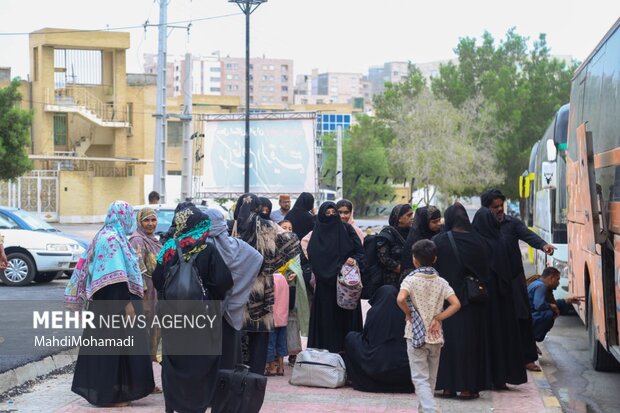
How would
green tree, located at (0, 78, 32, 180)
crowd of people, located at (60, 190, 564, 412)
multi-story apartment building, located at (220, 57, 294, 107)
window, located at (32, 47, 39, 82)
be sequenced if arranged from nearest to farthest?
crowd of people, located at (60, 190, 564, 412), green tree, located at (0, 78, 32, 180), window, located at (32, 47, 39, 82), multi-story apartment building, located at (220, 57, 294, 107)

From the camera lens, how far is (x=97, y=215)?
51.6 meters

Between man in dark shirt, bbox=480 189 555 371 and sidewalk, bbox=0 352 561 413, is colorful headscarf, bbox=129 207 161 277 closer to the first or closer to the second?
sidewalk, bbox=0 352 561 413

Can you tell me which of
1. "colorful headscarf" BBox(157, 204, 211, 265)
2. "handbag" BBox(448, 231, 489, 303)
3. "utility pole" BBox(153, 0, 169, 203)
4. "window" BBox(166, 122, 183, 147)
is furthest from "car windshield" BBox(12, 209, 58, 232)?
"window" BBox(166, 122, 183, 147)

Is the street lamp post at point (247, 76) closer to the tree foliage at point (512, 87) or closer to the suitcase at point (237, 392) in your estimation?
the suitcase at point (237, 392)

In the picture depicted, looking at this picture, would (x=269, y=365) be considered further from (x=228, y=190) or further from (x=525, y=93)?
(x=525, y=93)

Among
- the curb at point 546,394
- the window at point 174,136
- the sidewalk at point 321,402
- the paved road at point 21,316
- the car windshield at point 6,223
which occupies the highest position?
the window at point 174,136

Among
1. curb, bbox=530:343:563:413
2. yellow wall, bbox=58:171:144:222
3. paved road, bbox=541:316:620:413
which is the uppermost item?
yellow wall, bbox=58:171:144:222

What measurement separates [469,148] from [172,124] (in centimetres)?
2426

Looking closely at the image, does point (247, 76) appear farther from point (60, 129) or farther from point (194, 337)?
point (60, 129)

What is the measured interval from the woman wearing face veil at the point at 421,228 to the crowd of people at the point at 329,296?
12mm

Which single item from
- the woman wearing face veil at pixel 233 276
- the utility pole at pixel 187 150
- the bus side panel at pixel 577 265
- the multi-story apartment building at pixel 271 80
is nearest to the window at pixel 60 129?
the utility pole at pixel 187 150

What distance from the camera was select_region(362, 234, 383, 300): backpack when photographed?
364 inches

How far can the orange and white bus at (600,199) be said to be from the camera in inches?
349

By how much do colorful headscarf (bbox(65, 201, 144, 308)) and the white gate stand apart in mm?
43494
